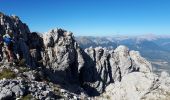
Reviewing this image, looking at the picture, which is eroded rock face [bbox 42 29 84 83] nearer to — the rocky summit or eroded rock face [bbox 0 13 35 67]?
the rocky summit

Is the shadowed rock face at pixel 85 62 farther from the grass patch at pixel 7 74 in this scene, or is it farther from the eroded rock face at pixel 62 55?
the grass patch at pixel 7 74

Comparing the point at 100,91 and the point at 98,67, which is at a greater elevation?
the point at 98,67

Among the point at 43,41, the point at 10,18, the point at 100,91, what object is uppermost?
the point at 10,18

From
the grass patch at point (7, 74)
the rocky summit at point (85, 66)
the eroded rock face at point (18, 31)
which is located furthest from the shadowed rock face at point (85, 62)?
the grass patch at point (7, 74)

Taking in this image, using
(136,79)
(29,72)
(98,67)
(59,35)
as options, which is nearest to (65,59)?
(59,35)

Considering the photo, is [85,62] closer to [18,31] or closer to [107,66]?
[107,66]

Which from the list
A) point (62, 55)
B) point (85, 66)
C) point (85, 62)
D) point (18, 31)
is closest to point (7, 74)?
point (18, 31)

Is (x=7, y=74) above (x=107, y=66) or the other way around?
above

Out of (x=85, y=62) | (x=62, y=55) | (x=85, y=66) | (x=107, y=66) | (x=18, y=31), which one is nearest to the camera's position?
(x=18, y=31)

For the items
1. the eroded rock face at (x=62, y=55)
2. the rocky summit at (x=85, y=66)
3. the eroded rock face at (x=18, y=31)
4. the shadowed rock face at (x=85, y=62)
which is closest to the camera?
the eroded rock face at (x=18, y=31)

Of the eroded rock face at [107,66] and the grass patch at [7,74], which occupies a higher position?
the grass patch at [7,74]

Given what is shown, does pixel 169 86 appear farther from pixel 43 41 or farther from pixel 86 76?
pixel 43 41
